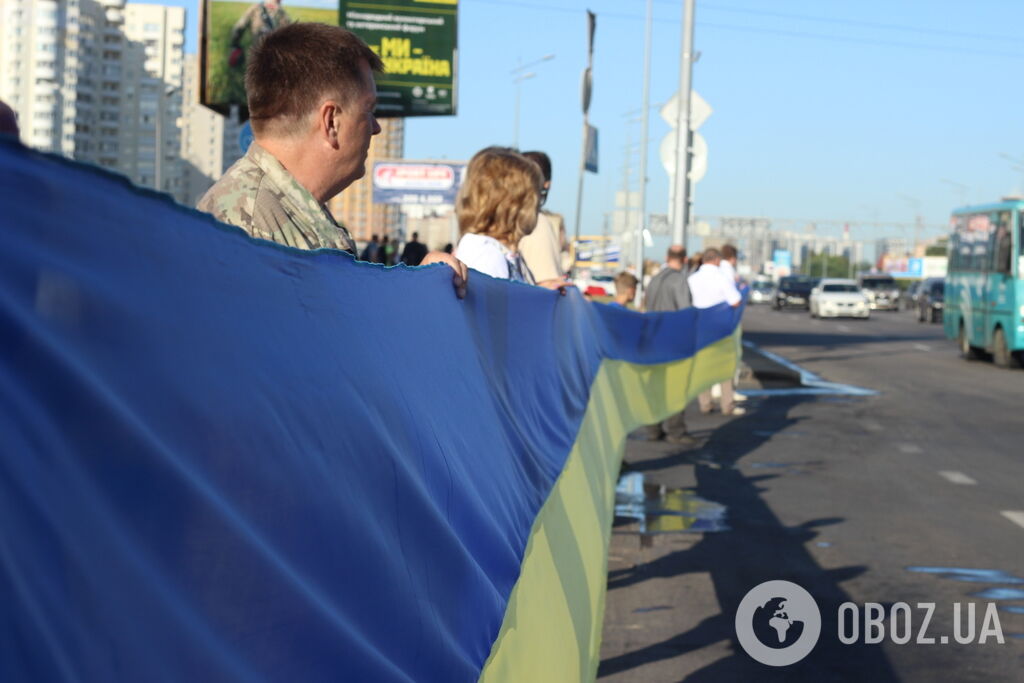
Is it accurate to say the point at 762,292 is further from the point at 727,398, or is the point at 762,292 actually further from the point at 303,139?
the point at 303,139

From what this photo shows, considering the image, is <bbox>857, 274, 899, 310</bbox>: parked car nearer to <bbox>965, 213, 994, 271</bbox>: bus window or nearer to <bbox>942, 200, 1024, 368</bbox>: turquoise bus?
<bbox>942, 200, 1024, 368</bbox>: turquoise bus

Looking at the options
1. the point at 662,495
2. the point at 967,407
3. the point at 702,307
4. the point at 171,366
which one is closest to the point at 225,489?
the point at 171,366

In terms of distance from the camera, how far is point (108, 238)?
145 centimetres

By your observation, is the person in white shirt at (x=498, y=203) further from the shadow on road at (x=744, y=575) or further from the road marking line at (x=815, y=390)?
the road marking line at (x=815, y=390)

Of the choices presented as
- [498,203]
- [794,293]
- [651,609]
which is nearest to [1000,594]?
[651,609]

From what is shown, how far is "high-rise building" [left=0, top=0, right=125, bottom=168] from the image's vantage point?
144875 mm

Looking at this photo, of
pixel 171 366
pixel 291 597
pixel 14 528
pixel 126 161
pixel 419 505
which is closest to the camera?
pixel 14 528

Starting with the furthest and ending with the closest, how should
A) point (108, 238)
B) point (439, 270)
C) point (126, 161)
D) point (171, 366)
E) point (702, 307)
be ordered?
point (126, 161) → point (702, 307) → point (439, 270) → point (171, 366) → point (108, 238)

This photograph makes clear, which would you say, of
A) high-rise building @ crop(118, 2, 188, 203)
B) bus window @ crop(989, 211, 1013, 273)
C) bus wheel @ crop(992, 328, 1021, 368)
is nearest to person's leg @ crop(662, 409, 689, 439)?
bus wheel @ crop(992, 328, 1021, 368)

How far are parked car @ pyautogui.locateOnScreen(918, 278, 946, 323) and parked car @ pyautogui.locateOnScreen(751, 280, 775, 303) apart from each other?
2025 inches

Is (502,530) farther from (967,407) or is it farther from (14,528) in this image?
(967,407)

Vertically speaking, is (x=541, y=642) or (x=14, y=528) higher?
(x=14, y=528)

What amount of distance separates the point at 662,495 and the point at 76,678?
900cm

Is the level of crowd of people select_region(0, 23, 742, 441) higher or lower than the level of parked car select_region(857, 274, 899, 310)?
higher
